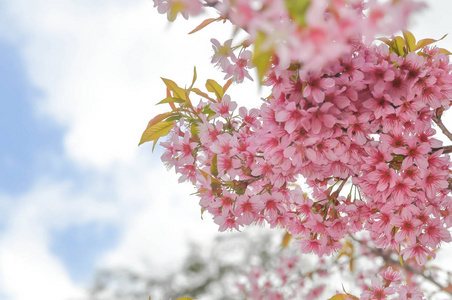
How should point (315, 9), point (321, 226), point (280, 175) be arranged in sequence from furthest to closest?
1. point (321, 226)
2. point (280, 175)
3. point (315, 9)

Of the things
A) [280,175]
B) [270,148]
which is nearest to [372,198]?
[280,175]

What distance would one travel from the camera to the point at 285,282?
379cm

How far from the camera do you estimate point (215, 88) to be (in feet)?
5.14

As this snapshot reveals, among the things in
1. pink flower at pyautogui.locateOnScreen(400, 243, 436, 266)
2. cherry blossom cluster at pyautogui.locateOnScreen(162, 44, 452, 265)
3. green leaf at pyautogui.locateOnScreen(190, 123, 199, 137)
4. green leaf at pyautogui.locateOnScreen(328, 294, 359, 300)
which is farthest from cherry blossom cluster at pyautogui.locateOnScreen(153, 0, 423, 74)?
green leaf at pyautogui.locateOnScreen(328, 294, 359, 300)

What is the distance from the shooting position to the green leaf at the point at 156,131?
4.98 feet

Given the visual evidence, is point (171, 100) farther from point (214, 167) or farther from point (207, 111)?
point (214, 167)

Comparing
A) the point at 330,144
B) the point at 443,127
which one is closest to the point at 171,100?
the point at 330,144

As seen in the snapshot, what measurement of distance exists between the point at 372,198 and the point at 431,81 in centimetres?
41

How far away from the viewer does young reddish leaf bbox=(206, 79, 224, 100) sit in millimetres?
1562

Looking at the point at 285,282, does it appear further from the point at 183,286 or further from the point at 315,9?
the point at 315,9

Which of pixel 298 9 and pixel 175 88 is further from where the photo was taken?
pixel 175 88

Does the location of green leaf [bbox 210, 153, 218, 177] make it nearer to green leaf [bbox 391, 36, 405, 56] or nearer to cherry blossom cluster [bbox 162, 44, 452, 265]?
cherry blossom cluster [bbox 162, 44, 452, 265]

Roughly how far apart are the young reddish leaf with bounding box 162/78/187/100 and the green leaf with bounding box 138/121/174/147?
0.33 ft

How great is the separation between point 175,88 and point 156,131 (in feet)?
0.53
